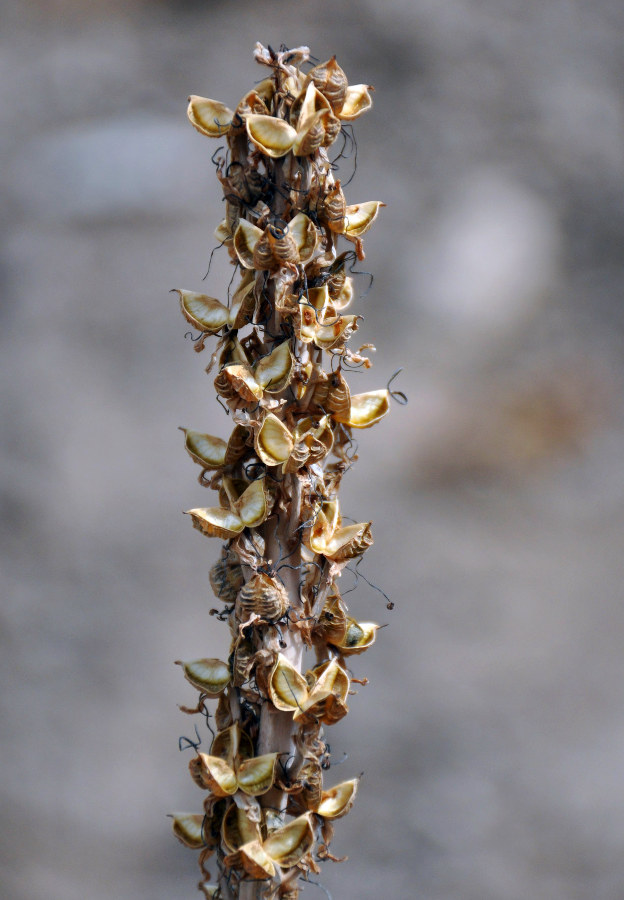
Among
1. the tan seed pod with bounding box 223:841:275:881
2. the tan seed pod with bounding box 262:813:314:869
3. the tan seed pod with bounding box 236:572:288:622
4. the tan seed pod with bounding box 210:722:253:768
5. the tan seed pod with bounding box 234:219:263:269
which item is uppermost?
the tan seed pod with bounding box 234:219:263:269

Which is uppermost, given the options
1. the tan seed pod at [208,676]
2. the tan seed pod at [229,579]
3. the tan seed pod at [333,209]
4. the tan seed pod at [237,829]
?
the tan seed pod at [333,209]

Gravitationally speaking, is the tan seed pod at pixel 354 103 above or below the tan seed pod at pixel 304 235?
above

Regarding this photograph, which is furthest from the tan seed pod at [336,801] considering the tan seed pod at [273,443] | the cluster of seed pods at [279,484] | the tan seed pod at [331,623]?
the tan seed pod at [273,443]

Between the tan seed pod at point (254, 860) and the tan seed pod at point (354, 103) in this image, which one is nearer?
the tan seed pod at point (254, 860)

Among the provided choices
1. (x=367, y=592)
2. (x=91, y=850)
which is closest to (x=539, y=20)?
(x=367, y=592)

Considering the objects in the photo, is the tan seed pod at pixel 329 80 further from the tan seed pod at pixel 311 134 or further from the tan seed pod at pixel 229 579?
the tan seed pod at pixel 229 579

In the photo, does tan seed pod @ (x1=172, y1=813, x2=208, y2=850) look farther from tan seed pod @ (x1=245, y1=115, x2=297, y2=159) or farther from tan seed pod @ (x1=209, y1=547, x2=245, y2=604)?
tan seed pod @ (x1=245, y1=115, x2=297, y2=159)

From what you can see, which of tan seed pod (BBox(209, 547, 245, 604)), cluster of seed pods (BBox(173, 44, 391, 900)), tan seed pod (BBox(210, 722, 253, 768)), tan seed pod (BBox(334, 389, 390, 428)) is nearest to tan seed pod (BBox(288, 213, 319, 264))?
cluster of seed pods (BBox(173, 44, 391, 900))
